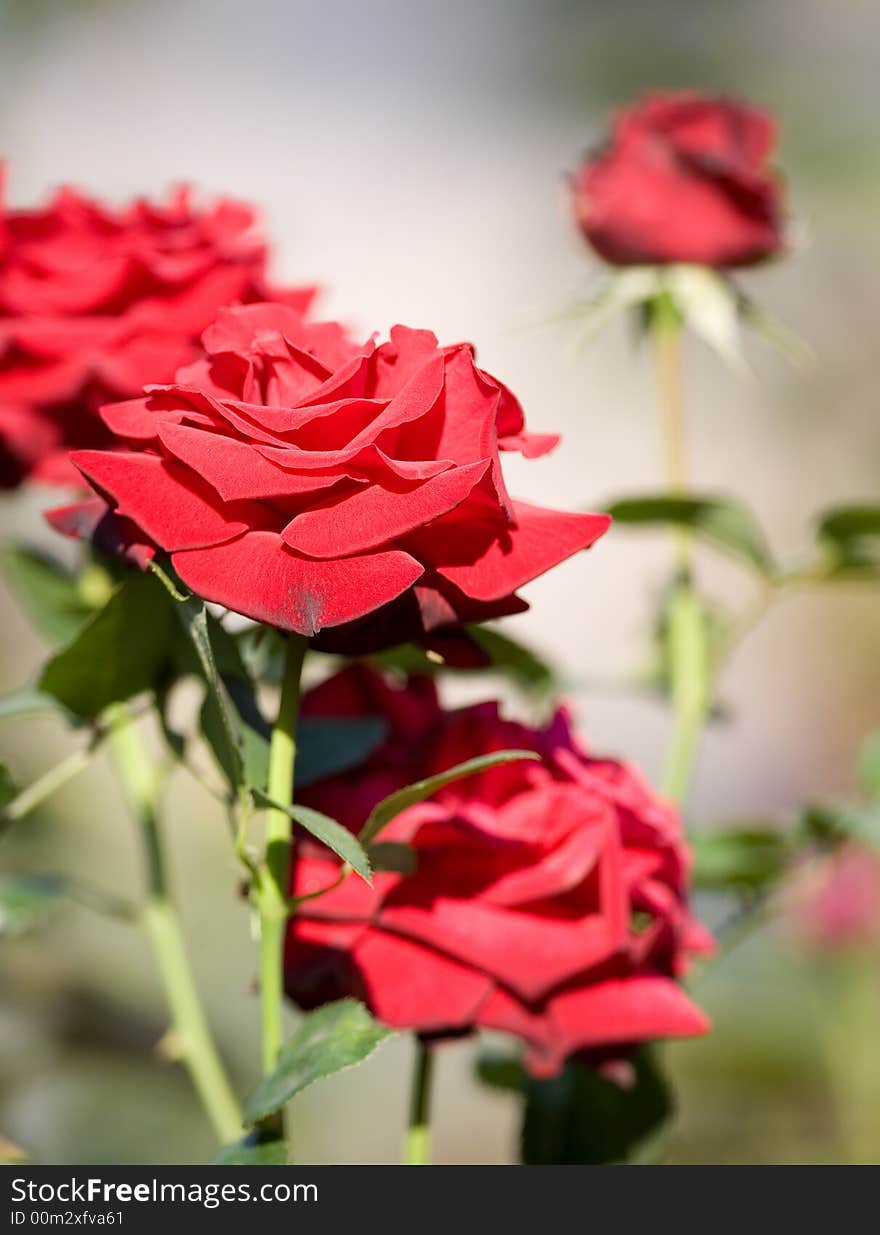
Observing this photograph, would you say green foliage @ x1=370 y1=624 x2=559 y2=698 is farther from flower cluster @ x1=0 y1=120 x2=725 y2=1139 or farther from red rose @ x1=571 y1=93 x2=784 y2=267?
red rose @ x1=571 y1=93 x2=784 y2=267

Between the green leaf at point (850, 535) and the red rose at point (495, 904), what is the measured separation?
8.4 inches

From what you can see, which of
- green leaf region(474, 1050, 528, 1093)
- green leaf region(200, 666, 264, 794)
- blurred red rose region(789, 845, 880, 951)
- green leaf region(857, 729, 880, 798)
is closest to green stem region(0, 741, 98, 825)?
green leaf region(200, 666, 264, 794)

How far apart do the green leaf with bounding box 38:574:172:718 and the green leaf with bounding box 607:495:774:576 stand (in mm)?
218

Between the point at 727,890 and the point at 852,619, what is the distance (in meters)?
1.31

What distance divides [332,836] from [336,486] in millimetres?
72

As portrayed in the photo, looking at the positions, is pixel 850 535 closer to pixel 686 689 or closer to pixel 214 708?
pixel 686 689

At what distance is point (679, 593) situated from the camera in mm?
575

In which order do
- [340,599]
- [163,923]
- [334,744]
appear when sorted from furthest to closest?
1. [163,923]
2. [334,744]
3. [340,599]

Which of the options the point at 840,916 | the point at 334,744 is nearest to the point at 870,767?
the point at 334,744

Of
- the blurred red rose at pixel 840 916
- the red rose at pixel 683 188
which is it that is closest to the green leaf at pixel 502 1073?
the red rose at pixel 683 188

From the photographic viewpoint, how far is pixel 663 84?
6.29 ft

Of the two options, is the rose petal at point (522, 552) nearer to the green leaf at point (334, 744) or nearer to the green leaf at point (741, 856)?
the green leaf at point (334, 744)

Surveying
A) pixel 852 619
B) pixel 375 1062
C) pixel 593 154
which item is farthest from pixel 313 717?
pixel 852 619

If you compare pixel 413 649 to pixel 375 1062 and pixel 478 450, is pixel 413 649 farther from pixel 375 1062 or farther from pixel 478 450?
pixel 375 1062
